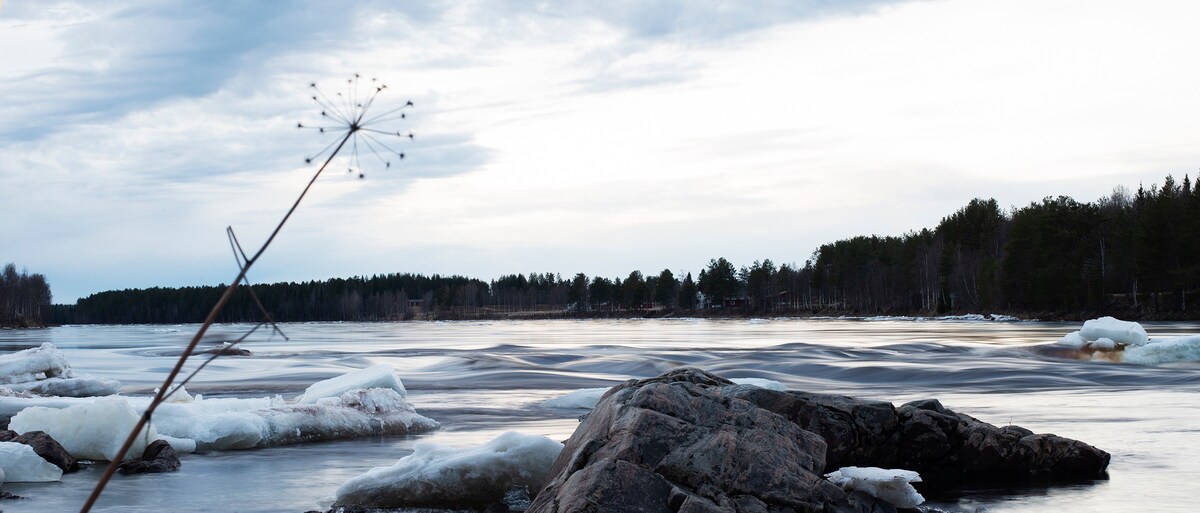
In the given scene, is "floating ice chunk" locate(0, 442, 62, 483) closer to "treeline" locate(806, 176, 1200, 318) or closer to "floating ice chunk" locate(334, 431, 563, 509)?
"floating ice chunk" locate(334, 431, 563, 509)

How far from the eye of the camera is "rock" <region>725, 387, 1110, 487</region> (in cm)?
747

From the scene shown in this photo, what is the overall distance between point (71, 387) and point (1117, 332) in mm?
24698

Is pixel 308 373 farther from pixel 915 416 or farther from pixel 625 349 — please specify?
pixel 915 416

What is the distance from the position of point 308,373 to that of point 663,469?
19.9 metres

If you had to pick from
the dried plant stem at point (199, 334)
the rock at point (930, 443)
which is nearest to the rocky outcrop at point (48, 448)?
the rock at point (930, 443)

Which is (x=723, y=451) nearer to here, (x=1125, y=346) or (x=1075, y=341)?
(x=1125, y=346)

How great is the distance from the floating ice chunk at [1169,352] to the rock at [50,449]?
2231 centimetres

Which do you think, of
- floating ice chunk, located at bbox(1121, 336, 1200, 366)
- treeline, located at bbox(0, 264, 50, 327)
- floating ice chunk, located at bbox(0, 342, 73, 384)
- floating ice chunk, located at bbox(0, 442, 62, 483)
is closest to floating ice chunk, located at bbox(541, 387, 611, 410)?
floating ice chunk, located at bbox(0, 442, 62, 483)

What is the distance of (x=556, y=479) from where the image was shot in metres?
5.42

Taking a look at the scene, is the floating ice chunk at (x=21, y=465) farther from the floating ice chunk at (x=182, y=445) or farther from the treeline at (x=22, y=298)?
the treeline at (x=22, y=298)

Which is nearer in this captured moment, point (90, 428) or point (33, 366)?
point (90, 428)

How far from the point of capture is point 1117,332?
2541 centimetres

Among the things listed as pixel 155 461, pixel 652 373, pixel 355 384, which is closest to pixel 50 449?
pixel 155 461

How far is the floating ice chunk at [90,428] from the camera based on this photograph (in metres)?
8.78
